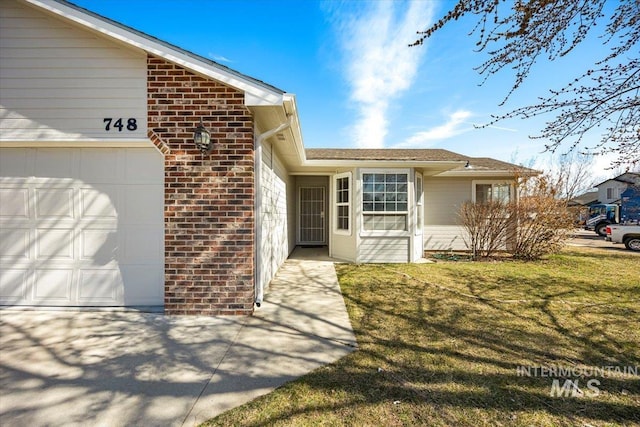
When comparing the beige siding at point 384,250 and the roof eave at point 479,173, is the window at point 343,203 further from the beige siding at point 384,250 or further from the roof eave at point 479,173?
the roof eave at point 479,173

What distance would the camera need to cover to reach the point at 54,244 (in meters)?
3.93

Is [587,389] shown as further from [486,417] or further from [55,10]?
[55,10]

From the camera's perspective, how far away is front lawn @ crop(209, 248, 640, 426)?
6.60 feet

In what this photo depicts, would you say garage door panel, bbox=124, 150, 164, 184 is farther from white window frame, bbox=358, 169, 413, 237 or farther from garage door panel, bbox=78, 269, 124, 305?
white window frame, bbox=358, 169, 413, 237

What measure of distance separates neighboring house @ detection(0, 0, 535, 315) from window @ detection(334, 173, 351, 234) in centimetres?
375

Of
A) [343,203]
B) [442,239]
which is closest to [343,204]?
[343,203]

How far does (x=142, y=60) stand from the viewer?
3766 mm

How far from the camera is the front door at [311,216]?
1102 cm

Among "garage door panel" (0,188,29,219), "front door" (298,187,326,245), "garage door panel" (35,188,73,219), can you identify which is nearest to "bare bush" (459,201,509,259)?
"front door" (298,187,326,245)

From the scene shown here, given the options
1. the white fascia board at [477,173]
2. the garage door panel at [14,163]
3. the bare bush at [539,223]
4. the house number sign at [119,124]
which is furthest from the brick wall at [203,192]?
the bare bush at [539,223]

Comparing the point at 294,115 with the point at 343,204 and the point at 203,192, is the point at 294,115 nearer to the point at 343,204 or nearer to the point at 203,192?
the point at 203,192

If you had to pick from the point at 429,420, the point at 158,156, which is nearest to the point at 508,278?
the point at 429,420

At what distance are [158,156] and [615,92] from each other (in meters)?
6.03

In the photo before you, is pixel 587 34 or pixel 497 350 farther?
pixel 587 34
